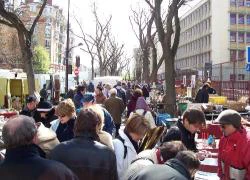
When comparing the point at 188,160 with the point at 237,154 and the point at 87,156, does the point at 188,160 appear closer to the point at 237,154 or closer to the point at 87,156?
the point at 87,156

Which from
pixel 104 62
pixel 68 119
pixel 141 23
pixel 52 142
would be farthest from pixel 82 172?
pixel 104 62

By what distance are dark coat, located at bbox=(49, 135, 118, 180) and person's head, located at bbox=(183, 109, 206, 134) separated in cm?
166

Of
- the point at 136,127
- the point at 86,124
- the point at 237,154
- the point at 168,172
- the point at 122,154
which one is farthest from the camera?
the point at 237,154

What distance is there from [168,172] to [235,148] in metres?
2.35

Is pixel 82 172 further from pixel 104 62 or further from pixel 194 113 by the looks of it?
pixel 104 62

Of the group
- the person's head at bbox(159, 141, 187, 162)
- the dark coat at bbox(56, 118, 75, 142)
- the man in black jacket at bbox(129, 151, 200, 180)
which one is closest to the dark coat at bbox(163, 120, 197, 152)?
the dark coat at bbox(56, 118, 75, 142)

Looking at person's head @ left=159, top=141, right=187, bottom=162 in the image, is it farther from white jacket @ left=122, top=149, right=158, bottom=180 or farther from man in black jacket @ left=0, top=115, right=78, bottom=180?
man in black jacket @ left=0, top=115, right=78, bottom=180

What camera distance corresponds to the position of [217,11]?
3681 inches

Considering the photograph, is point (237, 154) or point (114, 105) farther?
point (114, 105)

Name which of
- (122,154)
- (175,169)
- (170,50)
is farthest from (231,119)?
(170,50)

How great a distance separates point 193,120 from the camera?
19.3 ft

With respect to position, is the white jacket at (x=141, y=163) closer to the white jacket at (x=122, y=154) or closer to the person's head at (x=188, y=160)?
the person's head at (x=188, y=160)

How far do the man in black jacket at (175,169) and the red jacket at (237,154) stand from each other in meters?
1.95

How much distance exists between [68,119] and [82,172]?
2.43m
